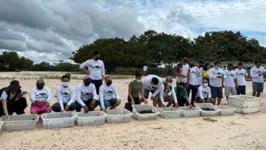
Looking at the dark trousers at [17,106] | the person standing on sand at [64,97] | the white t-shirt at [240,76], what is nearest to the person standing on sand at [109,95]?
the person standing on sand at [64,97]

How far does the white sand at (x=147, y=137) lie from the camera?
433 cm

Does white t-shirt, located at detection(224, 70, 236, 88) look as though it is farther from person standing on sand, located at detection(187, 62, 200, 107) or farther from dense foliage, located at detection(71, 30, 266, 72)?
dense foliage, located at detection(71, 30, 266, 72)

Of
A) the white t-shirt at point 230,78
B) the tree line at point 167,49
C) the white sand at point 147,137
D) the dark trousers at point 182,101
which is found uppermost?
the tree line at point 167,49

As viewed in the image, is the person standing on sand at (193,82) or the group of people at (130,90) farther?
the person standing on sand at (193,82)

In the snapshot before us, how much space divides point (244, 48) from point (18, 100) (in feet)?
121

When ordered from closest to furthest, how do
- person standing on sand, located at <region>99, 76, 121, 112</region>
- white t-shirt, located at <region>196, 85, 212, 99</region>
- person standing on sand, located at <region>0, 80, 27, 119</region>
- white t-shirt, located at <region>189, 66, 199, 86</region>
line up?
person standing on sand, located at <region>0, 80, 27, 119</region> → person standing on sand, located at <region>99, 76, 121, 112</region> → white t-shirt, located at <region>196, 85, 212, 99</region> → white t-shirt, located at <region>189, 66, 199, 86</region>

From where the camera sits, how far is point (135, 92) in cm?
681

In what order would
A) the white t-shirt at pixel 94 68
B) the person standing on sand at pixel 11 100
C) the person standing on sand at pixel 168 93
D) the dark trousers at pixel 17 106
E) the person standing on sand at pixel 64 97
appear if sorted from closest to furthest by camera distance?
1. the person standing on sand at pixel 11 100
2. the dark trousers at pixel 17 106
3. the person standing on sand at pixel 64 97
4. the white t-shirt at pixel 94 68
5. the person standing on sand at pixel 168 93

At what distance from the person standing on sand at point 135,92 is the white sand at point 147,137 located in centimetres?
100

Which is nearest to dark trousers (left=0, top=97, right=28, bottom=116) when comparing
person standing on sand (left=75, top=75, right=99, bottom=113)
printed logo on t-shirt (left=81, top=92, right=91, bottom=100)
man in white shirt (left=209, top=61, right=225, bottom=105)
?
person standing on sand (left=75, top=75, right=99, bottom=113)

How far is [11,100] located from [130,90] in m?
2.79

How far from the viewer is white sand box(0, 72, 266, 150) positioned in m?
4.33

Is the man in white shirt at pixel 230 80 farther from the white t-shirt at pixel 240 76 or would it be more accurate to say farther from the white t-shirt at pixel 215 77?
the white t-shirt at pixel 215 77

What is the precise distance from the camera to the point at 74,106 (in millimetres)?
6082
